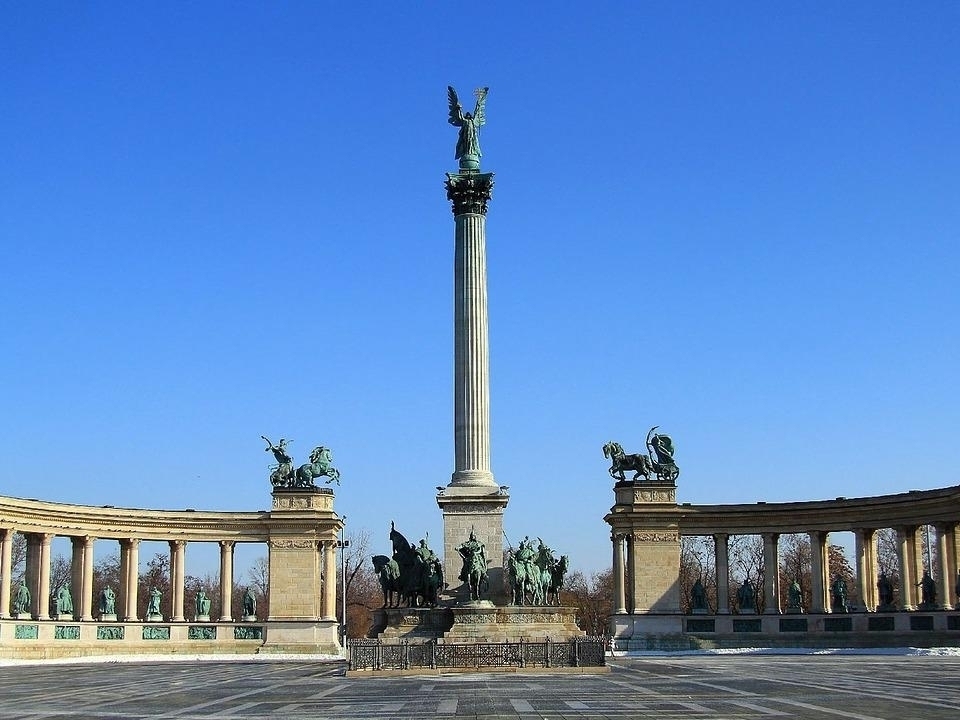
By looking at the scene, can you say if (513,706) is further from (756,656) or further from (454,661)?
(756,656)

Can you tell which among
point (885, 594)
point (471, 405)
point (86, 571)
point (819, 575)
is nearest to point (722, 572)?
point (819, 575)

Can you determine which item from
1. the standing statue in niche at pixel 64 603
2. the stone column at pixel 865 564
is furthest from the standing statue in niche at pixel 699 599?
the standing statue in niche at pixel 64 603

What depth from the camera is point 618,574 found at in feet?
303

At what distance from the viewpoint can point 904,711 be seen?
98.4ft

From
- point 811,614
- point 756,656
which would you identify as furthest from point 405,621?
point 811,614

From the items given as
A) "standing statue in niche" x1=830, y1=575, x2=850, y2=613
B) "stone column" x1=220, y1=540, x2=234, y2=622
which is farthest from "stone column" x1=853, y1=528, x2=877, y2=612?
"stone column" x1=220, y1=540, x2=234, y2=622

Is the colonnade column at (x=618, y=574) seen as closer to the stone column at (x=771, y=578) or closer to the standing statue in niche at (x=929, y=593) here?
the stone column at (x=771, y=578)

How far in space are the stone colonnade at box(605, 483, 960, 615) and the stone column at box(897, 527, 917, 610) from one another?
103mm

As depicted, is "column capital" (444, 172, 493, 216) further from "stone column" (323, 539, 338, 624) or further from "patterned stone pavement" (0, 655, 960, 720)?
"stone column" (323, 539, 338, 624)

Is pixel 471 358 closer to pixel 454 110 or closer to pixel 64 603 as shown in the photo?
pixel 454 110

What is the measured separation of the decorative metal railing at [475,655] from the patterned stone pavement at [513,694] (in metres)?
1.42

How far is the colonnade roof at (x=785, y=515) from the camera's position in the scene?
83875 mm

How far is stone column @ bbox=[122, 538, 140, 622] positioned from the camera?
87750 millimetres

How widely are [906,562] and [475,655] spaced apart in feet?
152
